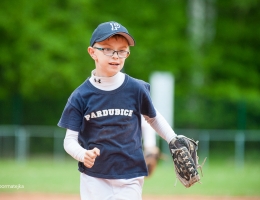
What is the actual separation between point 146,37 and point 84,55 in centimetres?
277

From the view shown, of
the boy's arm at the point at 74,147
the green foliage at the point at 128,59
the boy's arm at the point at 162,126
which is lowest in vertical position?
the boy's arm at the point at 74,147

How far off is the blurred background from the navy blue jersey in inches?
604

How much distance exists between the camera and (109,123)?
15.3 ft

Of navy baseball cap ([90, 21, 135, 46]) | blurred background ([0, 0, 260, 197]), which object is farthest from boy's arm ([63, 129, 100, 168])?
blurred background ([0, 0, 260, 197])

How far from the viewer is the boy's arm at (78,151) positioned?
4.37m

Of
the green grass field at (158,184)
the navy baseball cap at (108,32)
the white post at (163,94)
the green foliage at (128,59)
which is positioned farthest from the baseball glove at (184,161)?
the green foliage at (128,59)

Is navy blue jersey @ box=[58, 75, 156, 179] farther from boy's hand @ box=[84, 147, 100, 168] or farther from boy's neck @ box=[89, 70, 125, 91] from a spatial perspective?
boy's hand @ box=[84, 147, 100, 168]

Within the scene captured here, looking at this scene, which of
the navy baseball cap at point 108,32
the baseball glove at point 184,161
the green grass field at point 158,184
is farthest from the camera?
the green grass field at point 158,184

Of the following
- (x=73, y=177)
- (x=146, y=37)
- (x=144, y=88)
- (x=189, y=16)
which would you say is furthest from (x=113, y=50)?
(x=189, y=16)

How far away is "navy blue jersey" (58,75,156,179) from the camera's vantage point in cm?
466

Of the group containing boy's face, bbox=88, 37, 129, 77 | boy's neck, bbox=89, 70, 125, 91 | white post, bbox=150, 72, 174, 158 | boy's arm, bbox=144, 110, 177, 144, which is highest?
white post, bbox=150, 72, 174, 158

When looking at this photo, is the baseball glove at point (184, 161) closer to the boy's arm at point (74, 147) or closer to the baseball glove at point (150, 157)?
the boy's arm at point (74, 147)

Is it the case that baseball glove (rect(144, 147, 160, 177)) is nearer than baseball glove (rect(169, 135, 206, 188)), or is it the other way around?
baseball glove (rect(169, 135, 206, 188))

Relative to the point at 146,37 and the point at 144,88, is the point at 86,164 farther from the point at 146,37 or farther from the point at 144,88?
the point at 146,37
